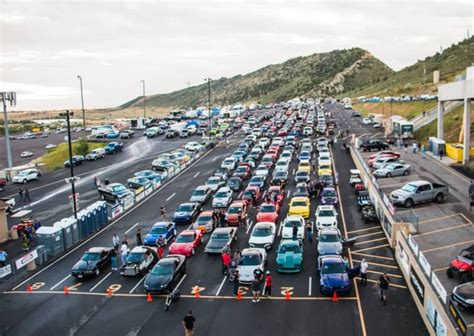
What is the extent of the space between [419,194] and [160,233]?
681 inches

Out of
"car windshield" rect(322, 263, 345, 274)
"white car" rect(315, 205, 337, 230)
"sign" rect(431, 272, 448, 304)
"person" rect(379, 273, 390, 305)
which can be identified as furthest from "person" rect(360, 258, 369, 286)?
"white car" rect(315, 205, 337, 230)

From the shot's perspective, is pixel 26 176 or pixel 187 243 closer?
pixel 187 243

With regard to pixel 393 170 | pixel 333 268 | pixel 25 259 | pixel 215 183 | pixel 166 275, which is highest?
pixel 393 170

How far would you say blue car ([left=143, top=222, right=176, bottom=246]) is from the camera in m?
31.5

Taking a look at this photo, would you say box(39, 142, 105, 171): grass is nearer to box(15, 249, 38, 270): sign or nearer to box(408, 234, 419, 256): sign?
box(15, 249, 38, 270): sign

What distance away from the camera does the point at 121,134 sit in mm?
92375

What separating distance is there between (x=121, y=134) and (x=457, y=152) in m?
63.3

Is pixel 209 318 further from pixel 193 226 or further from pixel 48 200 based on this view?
pixel 48 200

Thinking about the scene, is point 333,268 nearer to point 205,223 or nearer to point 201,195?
point 205,223

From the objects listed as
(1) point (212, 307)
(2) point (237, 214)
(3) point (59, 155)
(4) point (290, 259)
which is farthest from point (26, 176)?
(1) point (212, 307)

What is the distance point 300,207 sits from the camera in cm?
3584

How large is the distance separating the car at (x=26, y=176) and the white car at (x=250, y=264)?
40068 mm

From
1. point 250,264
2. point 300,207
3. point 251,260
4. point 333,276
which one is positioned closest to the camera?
point 333,276

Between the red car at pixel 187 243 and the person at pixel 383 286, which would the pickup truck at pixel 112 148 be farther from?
the person at pixel 383 286
